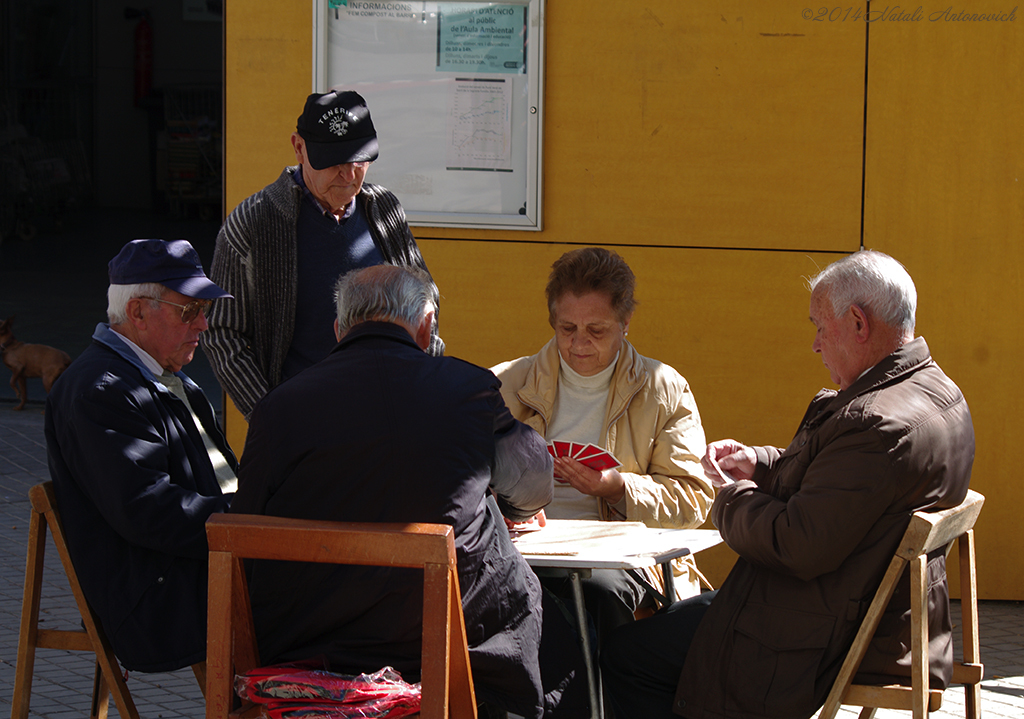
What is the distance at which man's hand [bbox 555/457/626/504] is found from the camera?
337 centimetres

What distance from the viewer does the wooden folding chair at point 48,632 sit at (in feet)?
9.44

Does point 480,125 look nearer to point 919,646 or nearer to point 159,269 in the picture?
point 159,269

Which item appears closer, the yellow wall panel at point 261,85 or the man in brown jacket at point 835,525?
the man in brown jacket at point 835,525

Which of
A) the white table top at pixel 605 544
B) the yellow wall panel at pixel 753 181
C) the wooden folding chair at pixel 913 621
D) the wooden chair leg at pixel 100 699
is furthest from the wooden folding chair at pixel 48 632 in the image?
the yellow wall panel at pixel 753 181

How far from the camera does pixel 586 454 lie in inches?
130

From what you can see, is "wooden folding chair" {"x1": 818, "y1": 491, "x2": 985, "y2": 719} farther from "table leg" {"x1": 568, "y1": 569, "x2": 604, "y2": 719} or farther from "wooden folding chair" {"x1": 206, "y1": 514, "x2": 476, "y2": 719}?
"wooden folding chair" {"x1": 206, "y1": 514, "x2": 476, "y2": 719}

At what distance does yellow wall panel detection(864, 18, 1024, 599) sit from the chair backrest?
3.69m

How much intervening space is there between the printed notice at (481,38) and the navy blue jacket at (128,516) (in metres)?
2.62

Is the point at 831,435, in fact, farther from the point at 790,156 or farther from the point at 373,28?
the point at 373,28

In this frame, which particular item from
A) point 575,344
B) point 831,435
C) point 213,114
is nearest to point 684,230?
point 575,344

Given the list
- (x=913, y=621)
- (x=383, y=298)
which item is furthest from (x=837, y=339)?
(x=383, y=298)

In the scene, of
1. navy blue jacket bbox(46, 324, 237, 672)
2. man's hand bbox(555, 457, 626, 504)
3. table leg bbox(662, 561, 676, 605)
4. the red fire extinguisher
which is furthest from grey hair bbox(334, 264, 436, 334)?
the red fire extinguisher

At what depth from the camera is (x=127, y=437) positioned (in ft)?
9.42

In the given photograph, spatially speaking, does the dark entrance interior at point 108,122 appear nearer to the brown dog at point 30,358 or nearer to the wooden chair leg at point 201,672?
the brown dog at point 30,358
